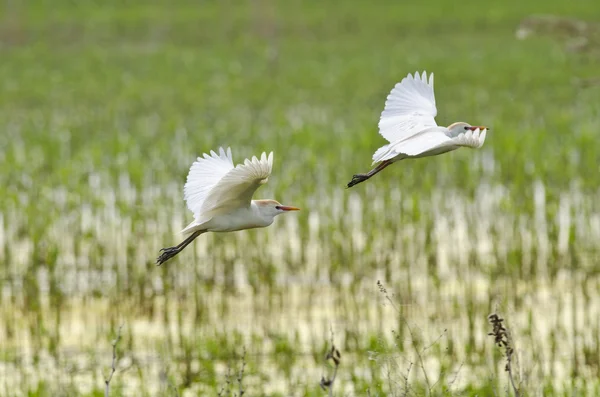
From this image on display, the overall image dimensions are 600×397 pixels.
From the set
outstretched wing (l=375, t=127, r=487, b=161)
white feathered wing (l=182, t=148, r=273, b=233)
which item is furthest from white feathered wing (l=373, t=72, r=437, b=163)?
white feathered wing (l=182, t=148, r=273, b=233)

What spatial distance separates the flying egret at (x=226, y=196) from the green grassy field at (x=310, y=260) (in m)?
0.48

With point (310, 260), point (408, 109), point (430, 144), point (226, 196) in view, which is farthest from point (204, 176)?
point (310, 260)

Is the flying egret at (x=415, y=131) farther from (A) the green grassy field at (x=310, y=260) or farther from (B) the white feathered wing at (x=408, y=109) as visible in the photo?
(A) the green grassy field at (x=310, y=260)

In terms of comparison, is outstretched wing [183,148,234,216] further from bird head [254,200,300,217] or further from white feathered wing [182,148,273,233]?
bird head [254,200,300,217]

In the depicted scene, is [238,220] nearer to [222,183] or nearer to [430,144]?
[222,183]

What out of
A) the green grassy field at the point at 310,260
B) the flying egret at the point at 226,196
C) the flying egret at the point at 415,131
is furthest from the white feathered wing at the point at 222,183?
the green grassy field at the point at 310,260

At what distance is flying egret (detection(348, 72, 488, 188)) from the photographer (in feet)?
12.7

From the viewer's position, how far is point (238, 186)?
4.11 meters

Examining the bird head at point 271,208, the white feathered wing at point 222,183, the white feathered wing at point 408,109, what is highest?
the white feathered wing at point 408,109

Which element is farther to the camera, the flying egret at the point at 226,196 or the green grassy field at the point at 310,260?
the green grassy field at the point at 310,260

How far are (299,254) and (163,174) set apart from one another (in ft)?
7.47

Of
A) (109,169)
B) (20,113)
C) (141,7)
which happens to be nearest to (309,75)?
(20,113)

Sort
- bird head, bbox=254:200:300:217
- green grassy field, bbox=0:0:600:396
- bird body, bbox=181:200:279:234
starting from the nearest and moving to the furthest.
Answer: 1. bird body, bbox=181:200:279:234
2. bird head, bbox=254:200:300:217
3. green grassy field, bbox=0:0:600:396

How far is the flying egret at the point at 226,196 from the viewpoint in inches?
157
